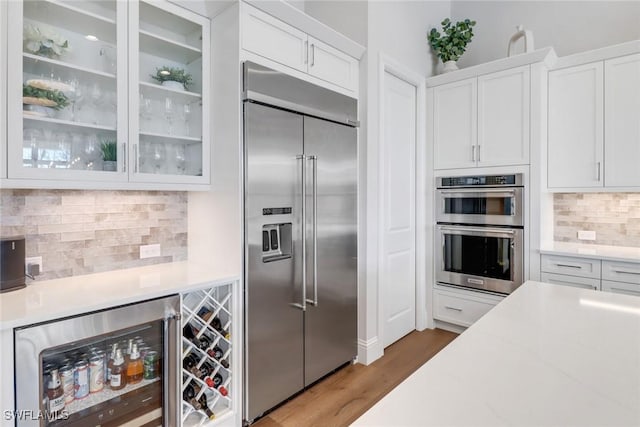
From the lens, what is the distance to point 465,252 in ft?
10.6

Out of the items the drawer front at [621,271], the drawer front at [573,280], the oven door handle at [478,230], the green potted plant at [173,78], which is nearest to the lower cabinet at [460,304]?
the drawer front at [573,280]

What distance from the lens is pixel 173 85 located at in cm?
206

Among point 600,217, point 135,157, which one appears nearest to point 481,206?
point 600,217

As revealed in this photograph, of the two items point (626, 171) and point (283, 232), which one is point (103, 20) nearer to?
point (283, 232)

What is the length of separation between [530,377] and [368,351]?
2041 mm

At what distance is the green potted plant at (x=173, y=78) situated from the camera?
2.01m

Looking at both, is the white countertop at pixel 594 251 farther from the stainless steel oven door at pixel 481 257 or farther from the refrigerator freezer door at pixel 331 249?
the refrigerator freezer door at pixel 331 249

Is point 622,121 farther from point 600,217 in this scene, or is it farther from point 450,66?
point 450,66

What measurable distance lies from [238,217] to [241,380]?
36.2 inches

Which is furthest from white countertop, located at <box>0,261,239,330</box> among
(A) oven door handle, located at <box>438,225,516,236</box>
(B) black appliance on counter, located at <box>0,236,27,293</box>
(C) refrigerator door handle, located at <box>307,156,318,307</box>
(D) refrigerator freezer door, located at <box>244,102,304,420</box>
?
(A) oven door handle, located at <box>438,225,516,236</box>

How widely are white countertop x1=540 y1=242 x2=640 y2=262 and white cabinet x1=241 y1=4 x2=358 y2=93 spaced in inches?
79.9

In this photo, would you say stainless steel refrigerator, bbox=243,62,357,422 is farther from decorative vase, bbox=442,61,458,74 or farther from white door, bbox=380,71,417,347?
decorative vase, bbox=442,61,458,74

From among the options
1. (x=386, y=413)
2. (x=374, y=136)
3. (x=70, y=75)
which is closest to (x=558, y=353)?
(x=386, y=413)

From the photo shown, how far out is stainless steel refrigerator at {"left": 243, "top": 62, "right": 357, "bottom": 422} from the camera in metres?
2.02
